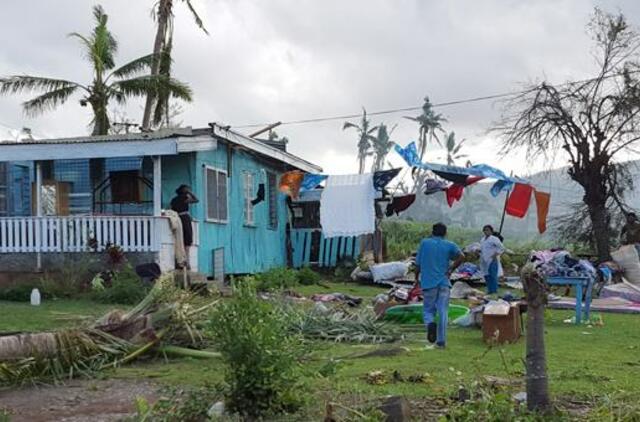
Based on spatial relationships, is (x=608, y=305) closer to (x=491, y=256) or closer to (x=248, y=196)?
(x=491, y=256)

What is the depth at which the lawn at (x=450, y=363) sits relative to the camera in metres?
6.50

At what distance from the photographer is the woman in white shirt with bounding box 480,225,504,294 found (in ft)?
54.9

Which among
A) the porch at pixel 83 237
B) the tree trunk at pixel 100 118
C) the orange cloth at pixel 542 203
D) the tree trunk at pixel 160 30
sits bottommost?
the porch at pixel 83 237

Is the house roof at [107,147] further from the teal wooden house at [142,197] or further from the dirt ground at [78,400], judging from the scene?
the dirt ground at [78,400]

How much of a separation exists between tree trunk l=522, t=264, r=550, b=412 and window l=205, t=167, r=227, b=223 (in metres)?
13.2

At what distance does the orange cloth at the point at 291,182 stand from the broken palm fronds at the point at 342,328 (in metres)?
10.7

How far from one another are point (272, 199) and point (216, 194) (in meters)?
4.15

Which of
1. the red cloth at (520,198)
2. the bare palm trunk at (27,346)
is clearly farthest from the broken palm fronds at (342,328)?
the red cloth at (520,198)

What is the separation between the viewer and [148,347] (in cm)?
811

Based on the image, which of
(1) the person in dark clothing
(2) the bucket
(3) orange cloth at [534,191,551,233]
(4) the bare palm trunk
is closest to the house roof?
(1) the person in dark clothing

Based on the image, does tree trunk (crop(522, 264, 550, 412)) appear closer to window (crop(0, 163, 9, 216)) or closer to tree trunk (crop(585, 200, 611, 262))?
window (crop(0, 163, 9, 216))

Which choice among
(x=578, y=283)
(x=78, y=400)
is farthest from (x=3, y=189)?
(x=578, y=283)

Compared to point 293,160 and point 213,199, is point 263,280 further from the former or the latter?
point 293,160

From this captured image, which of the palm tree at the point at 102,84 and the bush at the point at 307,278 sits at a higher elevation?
the palm tree at the point at 102,84
